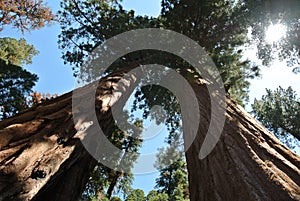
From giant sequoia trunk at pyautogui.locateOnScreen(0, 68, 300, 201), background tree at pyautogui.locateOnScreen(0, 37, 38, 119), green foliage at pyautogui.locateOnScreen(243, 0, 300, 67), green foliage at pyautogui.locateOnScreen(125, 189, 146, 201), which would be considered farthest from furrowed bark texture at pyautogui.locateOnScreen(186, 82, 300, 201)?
background tree at pyautogui.locateOnScreen(0, 37, 38, 119)

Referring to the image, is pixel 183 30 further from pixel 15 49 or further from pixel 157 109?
A: pixel 15 49

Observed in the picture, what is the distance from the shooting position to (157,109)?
10234 mm

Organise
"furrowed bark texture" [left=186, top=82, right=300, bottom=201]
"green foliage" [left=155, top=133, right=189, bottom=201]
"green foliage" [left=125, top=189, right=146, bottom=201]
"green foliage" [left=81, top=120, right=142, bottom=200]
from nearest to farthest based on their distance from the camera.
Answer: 1. "furrowed bark texture" [left=186, top=82, right=300, bottom=201]
2. "green foliage" [left=125, top=189, right=146, bottom=201]
3. "green foliage" [left=81, top=120, right=142, bottom=200]
4. "green foliage" [left=155, top=133, right=189, bottom=201]

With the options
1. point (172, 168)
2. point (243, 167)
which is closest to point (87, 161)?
point (243, 167)

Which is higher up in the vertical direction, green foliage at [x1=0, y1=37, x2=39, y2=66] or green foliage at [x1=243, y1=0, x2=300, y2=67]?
green foliage at [x1=0, y1=37, x2=39, y2=66]

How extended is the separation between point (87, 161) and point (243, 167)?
2.21 meters

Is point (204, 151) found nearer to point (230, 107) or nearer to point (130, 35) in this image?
point (230, 107)

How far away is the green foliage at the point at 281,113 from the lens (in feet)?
42.9

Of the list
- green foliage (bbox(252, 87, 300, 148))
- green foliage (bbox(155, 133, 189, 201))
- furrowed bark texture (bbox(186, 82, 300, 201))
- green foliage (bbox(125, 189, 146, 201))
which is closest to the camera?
furrowed bark texture (bbox(186, 82, 300, 201))

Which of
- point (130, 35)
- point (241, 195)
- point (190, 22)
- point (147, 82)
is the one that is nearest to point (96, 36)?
point (130, 35)

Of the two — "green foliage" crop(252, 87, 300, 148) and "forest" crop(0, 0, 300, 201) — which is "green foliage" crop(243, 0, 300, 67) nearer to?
"forest" crop(0, 0, 300, 201)

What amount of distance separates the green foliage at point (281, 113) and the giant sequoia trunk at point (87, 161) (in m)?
10.9

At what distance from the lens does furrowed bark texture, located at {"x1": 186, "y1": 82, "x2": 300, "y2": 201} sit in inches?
75.6

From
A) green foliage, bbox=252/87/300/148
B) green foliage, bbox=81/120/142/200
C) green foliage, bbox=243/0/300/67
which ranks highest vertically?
green foliage, bbox=252/87/300/148
